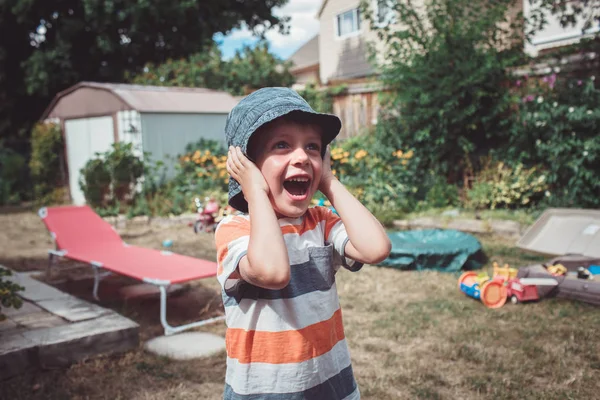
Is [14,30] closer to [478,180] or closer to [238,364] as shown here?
[478,180]

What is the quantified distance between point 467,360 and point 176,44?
15797 millimetres

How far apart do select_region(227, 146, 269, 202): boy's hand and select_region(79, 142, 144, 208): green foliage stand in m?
8.45

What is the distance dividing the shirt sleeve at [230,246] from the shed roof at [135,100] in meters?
8.60

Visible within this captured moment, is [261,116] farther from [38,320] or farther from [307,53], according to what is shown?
[307,53]

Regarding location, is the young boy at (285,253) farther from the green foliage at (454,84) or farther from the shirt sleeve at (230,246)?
Answer: the green foliage at (454,84)

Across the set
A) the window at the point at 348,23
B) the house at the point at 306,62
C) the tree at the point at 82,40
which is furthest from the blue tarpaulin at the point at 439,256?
the house at the point at 306,62

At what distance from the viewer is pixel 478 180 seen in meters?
7.86

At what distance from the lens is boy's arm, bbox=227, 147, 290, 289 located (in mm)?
1314

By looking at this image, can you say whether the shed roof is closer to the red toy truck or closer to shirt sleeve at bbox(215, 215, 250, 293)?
the red toy truck

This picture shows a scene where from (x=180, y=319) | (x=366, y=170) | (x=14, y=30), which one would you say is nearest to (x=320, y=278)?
(x=180, y=319)

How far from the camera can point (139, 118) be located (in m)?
9.62

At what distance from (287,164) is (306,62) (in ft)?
80.0

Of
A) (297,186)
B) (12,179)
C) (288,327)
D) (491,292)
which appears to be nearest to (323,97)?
(491,292)

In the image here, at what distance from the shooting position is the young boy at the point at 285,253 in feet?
4.66
